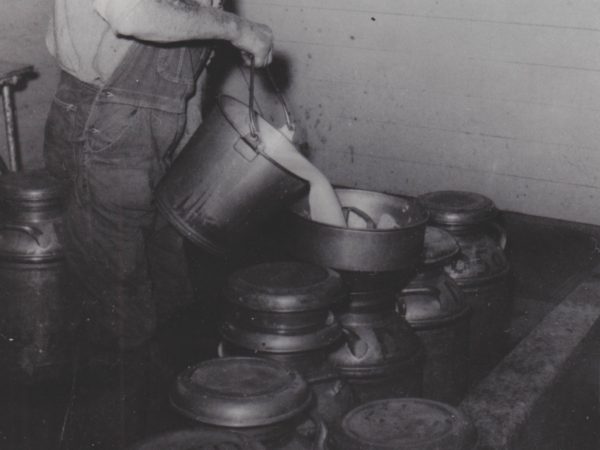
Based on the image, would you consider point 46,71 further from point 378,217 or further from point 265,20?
point 378,217

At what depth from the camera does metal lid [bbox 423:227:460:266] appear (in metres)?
3.68

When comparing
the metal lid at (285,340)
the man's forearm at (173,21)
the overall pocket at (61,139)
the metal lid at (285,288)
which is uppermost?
the man's forearm at (173,21)

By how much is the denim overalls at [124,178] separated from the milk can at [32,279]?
5.8 inches

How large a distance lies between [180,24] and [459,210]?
5.52 ft

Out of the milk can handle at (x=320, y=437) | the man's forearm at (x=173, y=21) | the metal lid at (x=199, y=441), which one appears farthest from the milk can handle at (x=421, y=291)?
the metal lid at (x=199, y=441)

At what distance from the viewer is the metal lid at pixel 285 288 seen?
3.01 metres

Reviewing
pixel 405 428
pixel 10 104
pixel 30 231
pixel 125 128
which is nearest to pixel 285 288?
pixel 405 428

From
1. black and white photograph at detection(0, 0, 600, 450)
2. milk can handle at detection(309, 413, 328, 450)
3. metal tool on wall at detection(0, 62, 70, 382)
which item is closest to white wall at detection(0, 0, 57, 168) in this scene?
black and white photograph at detection(0, 0, 600, 450)

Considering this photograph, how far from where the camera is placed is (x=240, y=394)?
2.50 meters

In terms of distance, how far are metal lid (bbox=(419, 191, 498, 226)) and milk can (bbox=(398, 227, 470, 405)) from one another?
0.23 metres

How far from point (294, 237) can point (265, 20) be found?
3.01 metres

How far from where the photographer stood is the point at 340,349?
3.37m

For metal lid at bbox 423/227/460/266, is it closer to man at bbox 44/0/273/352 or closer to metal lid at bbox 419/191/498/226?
metal lid at bbox 419/191/498/226

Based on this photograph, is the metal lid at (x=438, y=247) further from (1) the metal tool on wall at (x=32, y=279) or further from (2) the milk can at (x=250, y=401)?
(1) the metal tool on wall at (x=32, y=279)
